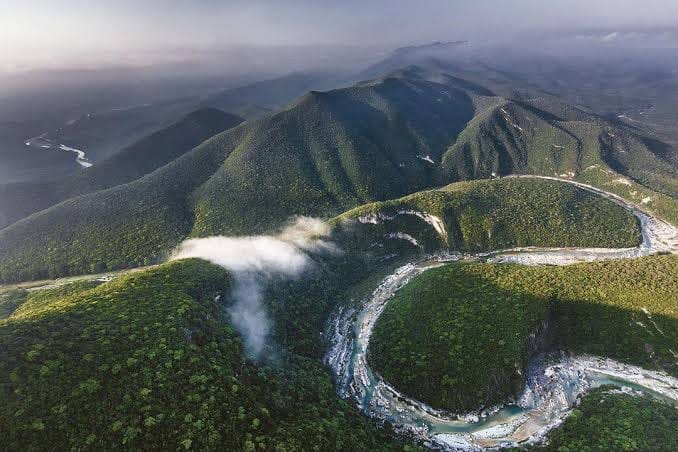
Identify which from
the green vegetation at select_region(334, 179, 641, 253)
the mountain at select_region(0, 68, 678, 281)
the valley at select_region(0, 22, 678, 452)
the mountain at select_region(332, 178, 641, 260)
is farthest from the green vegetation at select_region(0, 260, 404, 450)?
the green vegetation at select_region(334, 179, 641, 253)

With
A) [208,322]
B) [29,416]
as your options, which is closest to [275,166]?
[208,322]

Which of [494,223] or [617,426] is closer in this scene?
[617,426]

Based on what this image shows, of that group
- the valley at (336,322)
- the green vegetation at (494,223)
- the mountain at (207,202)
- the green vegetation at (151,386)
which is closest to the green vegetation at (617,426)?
the valley at (336,322)

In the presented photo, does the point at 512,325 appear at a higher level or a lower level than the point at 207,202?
lower

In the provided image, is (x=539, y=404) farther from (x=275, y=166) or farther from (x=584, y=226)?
(x=275, y=166)

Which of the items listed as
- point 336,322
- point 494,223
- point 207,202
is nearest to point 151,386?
point 336,322

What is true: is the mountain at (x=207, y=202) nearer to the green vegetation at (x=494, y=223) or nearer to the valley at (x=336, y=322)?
the valley at (x=336, y=322)

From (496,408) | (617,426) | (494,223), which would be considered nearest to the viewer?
(617,426)

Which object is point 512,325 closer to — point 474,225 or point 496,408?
point 496,408
